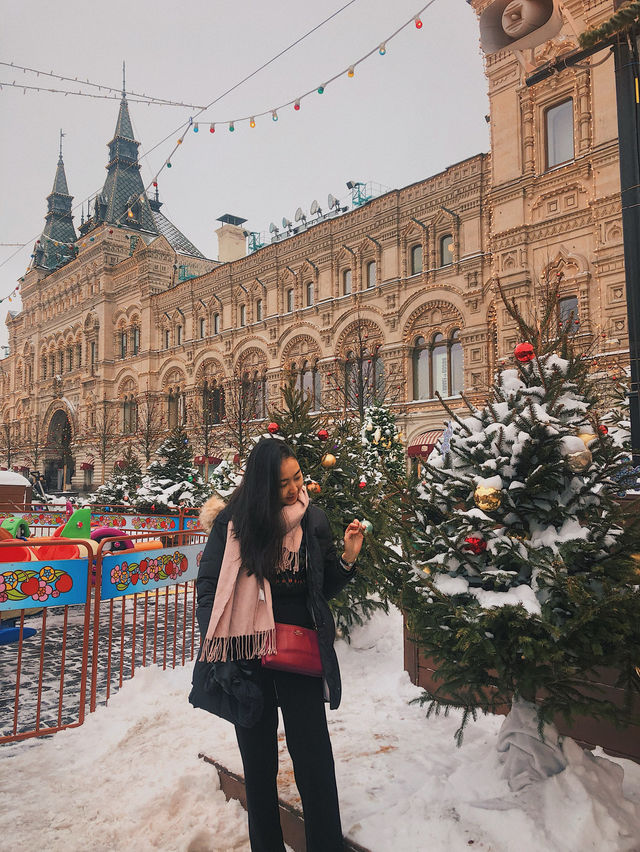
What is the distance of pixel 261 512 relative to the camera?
8.63ft

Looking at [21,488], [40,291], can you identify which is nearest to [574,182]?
[21,488]

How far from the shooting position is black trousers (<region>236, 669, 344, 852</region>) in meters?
2.55

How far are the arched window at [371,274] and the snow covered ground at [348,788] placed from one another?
22.0m

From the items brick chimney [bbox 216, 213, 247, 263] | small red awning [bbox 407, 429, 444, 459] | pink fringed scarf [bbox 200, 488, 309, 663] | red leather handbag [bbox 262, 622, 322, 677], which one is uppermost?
brick chimney [bbox 216, 213, 247, 263]

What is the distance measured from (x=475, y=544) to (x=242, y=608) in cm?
123

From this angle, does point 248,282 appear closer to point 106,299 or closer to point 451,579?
point 106,299

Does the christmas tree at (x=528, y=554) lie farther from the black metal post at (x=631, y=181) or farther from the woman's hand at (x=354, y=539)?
the black metal post at (x=631, y=181)

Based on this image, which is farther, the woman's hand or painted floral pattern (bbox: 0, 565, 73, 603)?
painted floral pattern (bbox: 0, 565, 73, 603)

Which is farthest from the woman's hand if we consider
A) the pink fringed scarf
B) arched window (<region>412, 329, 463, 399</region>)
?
arched window (<region>412, 329, 463, 399</region>)

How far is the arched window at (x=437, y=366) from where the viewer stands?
72.9 feet

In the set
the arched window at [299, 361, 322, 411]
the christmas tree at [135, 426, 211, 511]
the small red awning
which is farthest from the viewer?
the arched window at [299, 361, 322, 411]

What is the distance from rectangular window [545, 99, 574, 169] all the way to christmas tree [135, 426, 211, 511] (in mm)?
15105

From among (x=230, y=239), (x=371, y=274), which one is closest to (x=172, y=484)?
(x=371, y=274)

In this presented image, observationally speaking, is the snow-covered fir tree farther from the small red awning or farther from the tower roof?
the tower roof
